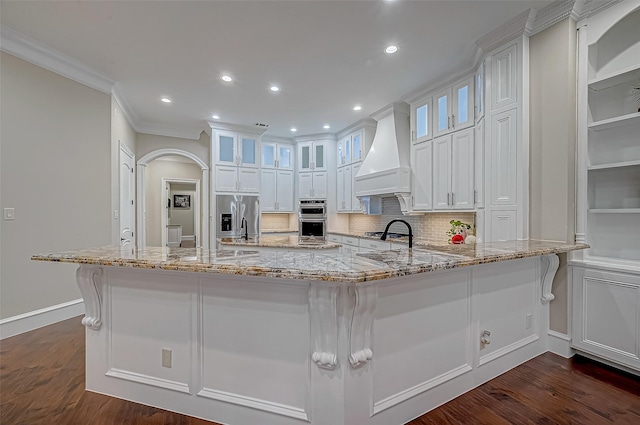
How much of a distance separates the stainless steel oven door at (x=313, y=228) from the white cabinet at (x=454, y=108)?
3.00 meters

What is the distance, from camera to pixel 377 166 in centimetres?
461

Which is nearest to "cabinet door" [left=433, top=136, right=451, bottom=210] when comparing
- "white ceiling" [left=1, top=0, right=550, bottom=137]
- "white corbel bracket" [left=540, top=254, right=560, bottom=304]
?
"white ceiling" [left=1, top=0, right=550, bottom=137]

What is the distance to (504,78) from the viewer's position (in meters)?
2.65

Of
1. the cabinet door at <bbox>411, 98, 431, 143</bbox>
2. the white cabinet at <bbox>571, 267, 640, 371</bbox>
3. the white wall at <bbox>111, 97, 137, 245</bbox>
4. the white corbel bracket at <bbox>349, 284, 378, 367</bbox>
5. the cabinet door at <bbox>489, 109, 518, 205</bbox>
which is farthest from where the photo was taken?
the cabinet door at <bbox>411, 98, 431, 143</bbox>

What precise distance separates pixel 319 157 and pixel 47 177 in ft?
14.3

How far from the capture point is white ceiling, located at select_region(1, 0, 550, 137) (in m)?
2.32

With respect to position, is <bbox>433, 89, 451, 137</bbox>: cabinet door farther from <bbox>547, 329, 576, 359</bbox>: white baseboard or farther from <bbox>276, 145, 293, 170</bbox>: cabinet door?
<bbox>276, 145, 293, 170</bbox>: cabinet door

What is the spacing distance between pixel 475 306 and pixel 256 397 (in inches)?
56.8

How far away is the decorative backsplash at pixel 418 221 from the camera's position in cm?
403

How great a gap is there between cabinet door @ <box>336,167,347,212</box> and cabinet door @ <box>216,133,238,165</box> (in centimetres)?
211

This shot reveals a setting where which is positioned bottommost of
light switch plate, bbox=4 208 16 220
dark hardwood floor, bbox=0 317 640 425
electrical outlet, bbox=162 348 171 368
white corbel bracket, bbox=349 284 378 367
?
dark hardwood floor, bbox=0 317 640 425

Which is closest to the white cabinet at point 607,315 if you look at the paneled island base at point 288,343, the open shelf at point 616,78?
the paneled island base at point 288,343

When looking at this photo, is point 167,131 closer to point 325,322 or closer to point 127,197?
point 127,197

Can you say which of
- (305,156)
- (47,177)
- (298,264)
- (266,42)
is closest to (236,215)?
(305,156)
